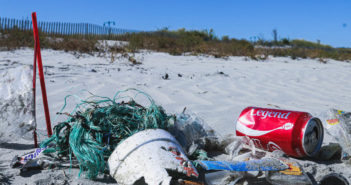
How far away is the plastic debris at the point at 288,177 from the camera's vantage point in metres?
1.44

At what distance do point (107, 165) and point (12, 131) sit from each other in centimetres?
71

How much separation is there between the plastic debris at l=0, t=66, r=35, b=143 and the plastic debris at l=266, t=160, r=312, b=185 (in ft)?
4.39

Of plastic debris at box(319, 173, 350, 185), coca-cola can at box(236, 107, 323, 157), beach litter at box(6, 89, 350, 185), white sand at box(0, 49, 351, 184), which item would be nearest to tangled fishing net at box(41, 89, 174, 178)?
beach litter at box(6, 89, 350, 185)

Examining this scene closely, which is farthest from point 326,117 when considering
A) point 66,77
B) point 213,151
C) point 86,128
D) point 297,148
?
point 66,77

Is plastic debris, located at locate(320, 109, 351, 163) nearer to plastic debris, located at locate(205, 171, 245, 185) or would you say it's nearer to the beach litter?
the beach litter

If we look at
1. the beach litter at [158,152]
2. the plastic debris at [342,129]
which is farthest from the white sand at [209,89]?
the plastic debris at [342,129]

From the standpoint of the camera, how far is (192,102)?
11.1 ft

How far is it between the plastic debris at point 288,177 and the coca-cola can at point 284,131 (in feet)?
1.06

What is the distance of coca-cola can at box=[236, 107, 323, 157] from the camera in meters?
1.76

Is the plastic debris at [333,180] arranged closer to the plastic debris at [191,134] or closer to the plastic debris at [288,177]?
the plastic debris at [288,177]

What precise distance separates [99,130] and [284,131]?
1.04m

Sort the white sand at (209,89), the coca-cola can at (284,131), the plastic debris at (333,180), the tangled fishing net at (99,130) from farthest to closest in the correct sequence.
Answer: the white sand at (209,89)
the coca-cola can at (284,131)
the tangled fishing net at (99,130)
the plastic debris at (333,180)

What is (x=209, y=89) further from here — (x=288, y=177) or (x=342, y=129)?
(x=288, y=177)

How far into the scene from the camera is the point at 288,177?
144cm
